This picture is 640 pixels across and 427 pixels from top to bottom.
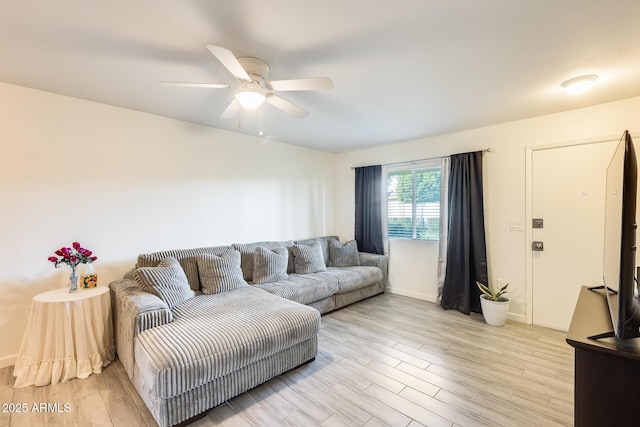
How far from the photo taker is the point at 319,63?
2.01 m

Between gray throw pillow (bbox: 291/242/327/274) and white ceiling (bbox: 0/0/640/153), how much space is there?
6.36 feet

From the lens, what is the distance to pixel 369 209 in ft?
15.4

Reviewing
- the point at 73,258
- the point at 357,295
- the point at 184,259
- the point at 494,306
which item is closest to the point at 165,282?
the point at 184,259

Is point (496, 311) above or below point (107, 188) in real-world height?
below

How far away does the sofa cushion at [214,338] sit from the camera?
1660mm

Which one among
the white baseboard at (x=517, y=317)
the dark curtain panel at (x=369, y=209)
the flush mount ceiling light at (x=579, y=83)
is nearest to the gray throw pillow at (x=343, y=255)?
the dark curtain panel at (x=369, y=209)

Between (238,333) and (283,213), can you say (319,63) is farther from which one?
(283,213)

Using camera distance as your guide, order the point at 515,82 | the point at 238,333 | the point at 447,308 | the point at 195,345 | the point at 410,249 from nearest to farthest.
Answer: the point at 195,345 < the point at 238,333 < the point at 515,82 < the point at 447,308 < the point at 410,249

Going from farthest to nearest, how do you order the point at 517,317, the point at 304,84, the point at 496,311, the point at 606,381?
the point at 517,317, the point at 496,311, the point at 304,84, the point at 606,381

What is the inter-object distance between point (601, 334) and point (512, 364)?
5.53 ft

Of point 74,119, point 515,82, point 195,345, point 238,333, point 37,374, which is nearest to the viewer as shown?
point 195,345

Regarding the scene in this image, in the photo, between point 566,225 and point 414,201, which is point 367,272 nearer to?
point 414,201

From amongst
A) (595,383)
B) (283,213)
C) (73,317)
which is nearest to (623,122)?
(595,383)

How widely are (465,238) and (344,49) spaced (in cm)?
288
